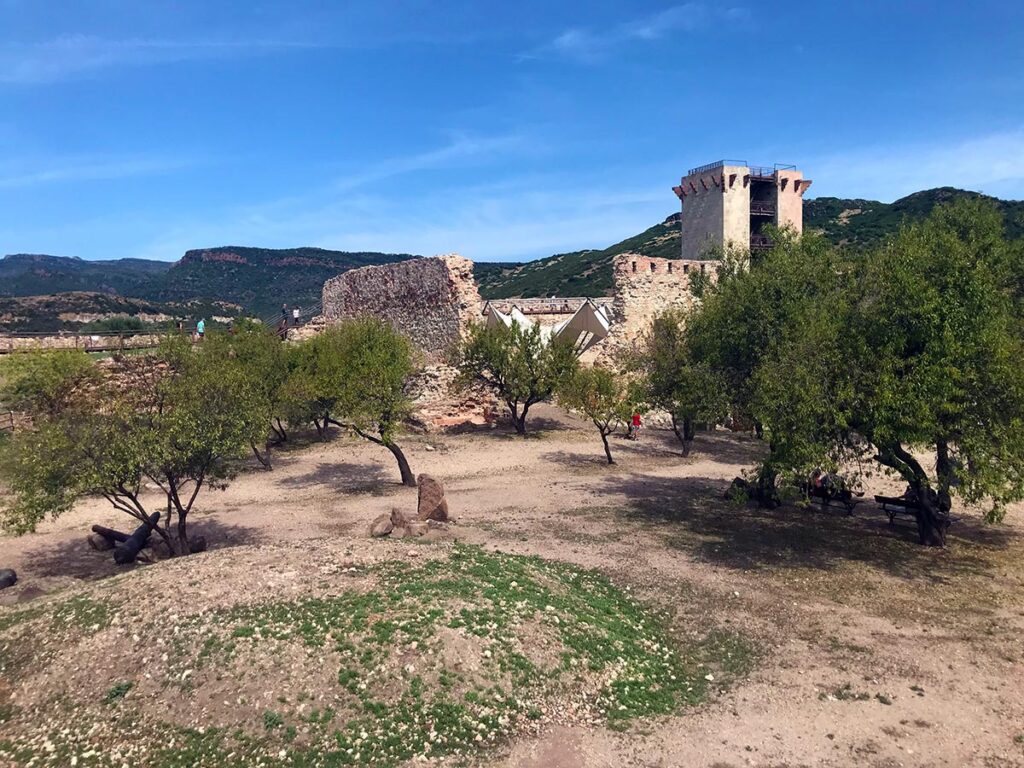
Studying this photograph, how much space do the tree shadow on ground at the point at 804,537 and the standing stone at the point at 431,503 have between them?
4.15 meters

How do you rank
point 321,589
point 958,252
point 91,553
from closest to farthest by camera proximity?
point 321,589 → point 958,252 → point 91,553

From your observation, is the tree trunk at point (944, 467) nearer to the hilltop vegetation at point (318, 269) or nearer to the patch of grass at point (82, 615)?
the patch of grass at point (82, 615)

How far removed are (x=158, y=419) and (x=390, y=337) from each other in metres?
9.64

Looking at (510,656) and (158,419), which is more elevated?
(158,419)

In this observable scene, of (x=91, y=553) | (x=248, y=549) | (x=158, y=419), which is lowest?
(x=91, y=553)

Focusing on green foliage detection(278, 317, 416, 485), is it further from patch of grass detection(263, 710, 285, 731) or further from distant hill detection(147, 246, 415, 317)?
distant hill detection(147, 246, 415, 317)

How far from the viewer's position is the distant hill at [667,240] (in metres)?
63.1

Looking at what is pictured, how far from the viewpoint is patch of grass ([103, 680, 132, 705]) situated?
740 cm

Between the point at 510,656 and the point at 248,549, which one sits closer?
the point at 510,656

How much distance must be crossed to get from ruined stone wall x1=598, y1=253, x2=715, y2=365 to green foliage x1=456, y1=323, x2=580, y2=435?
452cm

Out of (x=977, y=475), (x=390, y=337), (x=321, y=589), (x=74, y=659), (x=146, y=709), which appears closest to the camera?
(x=146, y=709)

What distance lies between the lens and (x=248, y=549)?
10.9m

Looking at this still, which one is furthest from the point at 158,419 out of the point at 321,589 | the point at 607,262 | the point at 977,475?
the point at 607,262

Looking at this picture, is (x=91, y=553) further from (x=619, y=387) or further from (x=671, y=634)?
(x=619, y=387)
